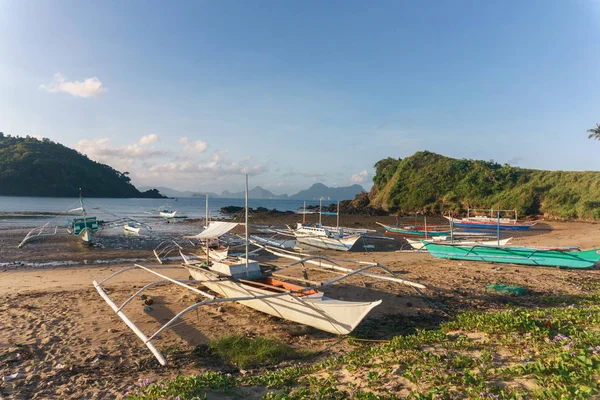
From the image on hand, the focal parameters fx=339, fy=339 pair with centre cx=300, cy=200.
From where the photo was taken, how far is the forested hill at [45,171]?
9462 cm

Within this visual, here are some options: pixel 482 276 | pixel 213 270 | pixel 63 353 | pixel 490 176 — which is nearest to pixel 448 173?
pixel 490 176

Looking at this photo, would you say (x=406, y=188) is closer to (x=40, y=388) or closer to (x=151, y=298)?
(x=151, y=298)

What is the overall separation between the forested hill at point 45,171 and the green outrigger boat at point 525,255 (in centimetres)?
10509

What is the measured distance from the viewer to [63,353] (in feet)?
21.9

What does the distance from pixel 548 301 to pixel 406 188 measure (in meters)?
52.2

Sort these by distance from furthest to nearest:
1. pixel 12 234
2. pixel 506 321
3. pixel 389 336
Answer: pixel 12 234
pixel 389 336
pixel 506 321

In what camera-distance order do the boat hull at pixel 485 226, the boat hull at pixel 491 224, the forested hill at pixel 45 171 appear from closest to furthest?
1. the boat hull at pixel 491 224
2. the boat hull at pixel 485 226
3. the forested hill at pixel 45 171

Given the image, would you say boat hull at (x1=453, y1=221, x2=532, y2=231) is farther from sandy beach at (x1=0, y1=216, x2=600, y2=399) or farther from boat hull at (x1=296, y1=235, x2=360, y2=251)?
sandy beach at (x1=0, y1=216, x2=600, y2=399)

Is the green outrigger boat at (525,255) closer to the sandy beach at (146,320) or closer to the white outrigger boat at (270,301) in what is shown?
the sandy beach at (146,320)

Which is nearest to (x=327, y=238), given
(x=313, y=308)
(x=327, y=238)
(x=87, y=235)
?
(x=327, y=238)

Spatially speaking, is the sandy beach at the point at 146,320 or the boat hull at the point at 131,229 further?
the boat hull at the point at 131,229

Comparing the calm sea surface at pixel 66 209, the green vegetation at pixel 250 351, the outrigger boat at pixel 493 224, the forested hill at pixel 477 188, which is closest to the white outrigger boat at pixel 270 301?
the green vegetation at pixel 250 351

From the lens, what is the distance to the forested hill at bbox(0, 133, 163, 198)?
9462 cm

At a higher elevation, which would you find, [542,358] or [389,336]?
[542,358]
